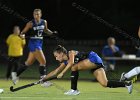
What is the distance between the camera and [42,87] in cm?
1877

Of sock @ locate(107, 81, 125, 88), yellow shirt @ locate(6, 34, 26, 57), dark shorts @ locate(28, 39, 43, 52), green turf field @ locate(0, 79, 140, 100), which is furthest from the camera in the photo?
yellow shirt @ locate(6, 34, 26, 57)

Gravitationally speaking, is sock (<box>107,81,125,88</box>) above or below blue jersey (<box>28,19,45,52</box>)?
below

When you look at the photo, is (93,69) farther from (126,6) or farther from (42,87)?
(126,6)

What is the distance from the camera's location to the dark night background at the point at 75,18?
3519 cm

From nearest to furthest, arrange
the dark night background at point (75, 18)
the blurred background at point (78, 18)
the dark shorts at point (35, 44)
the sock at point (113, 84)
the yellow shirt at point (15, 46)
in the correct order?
1. the sock at point (113, 84)
2. the dark shorts at point (35, 44)
3. the yellow shirt at point (15, 46)
4. the blurred background at point (78, 18)
5. the dark night background at point (75, 18)

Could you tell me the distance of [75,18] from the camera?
35.7 metres

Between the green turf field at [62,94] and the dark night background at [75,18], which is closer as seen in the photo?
the green turf field at [62,94]

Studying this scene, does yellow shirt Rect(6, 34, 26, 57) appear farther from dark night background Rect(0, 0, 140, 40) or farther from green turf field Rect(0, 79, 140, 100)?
dark night background Rect(0, 0, 140, 40)

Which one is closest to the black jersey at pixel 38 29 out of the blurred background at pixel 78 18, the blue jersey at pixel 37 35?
the blue jersey at pixel 37 35

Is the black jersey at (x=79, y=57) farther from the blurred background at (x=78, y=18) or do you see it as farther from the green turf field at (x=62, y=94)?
the blurred background at (x=78, y=18)

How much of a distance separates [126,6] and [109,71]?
42.2ft

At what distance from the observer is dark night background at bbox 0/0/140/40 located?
3519 centimetres

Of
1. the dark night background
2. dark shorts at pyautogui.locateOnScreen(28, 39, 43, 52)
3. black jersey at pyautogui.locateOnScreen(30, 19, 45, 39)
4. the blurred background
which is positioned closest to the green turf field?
dark shorts at pyautogui.locateOnScreen(28, 39, 43, 52)

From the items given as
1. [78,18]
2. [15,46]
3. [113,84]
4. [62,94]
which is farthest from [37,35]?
[78,18]
